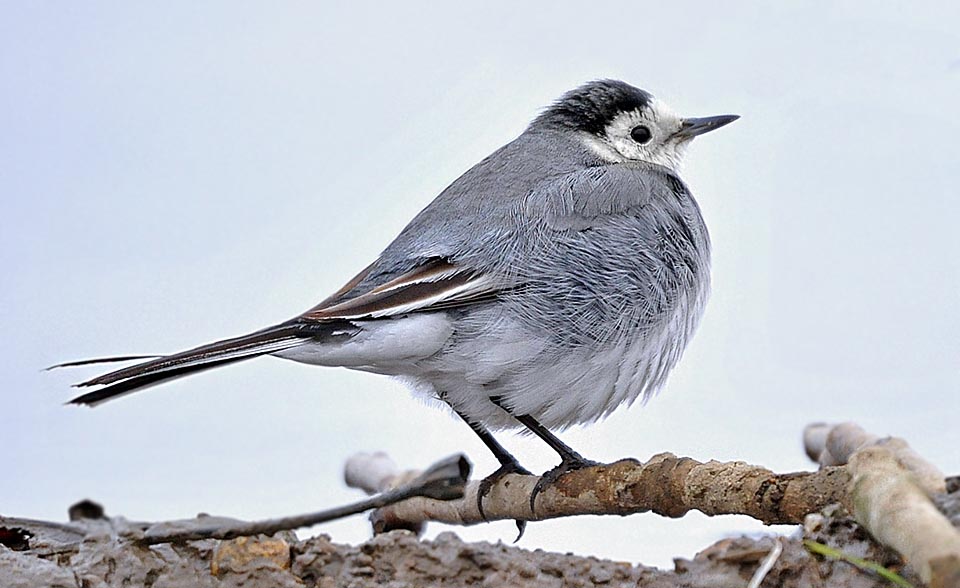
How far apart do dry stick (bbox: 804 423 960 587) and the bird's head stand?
154 cm

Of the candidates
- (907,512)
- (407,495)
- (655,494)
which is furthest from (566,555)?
(907,512)

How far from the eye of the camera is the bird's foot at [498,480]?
2.55 metres

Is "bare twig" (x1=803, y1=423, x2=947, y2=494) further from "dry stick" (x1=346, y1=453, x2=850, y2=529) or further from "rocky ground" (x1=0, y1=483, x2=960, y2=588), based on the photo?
"rocky ground" (x1=0, y1=483, x2=960, y2=588)

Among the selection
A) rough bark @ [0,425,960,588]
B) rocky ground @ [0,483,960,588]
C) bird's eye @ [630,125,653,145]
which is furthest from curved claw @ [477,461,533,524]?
bird's eye @ [630,125,653,145]

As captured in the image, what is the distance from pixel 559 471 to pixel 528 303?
0.38m

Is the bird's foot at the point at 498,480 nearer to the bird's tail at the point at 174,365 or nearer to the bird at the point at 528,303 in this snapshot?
the bird at the point at 528,303

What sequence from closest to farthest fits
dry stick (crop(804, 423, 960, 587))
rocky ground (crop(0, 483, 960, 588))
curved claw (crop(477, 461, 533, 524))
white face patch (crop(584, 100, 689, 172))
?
1. dry stick (crop(804, 423, 960, 587))
2. rocky ground (crop(0, 483, 960, 588))
3. curved claw (crop(477, 461, 533, 524))
4. white face patch (crop(584, 100, 689, 172))

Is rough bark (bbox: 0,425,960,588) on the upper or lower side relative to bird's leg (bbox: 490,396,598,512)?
lower

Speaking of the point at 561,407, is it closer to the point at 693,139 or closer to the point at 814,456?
the point at 814,456

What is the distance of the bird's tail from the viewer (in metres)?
Answer: 1.94

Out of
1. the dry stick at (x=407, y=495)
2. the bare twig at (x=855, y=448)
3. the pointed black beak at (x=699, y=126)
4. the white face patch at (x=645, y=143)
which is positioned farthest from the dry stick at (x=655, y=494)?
the pointed black beak at (x=699, y=126)

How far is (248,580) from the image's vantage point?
194 cm

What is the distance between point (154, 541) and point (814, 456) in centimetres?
178

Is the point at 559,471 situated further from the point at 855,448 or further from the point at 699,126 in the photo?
the point at 699,126
